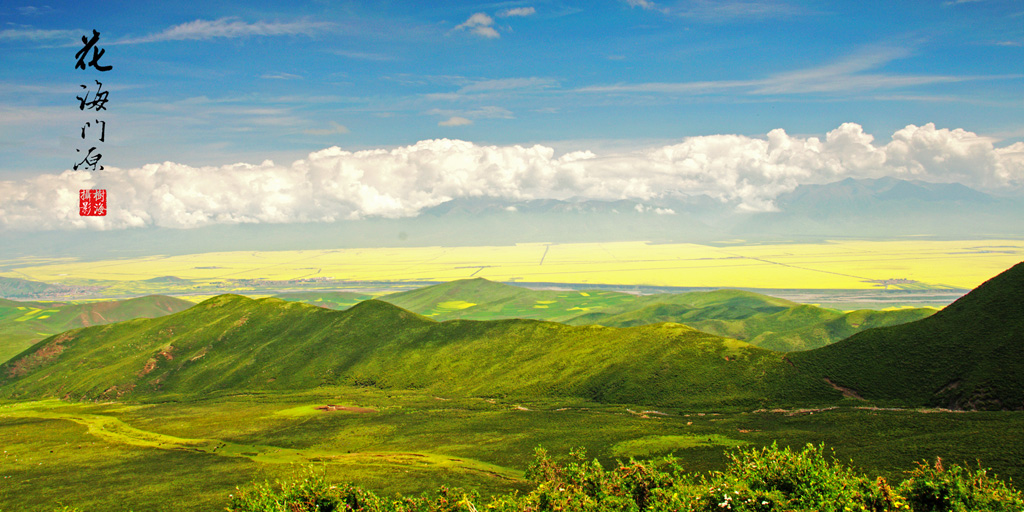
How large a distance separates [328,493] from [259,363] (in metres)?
135

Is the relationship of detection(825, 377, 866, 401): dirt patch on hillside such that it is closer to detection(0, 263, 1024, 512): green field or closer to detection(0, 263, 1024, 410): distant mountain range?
detection(0, 263, 1024, 410): distant mountain range

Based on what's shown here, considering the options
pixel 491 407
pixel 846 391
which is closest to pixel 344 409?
pixel 491 407

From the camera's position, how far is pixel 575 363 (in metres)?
146

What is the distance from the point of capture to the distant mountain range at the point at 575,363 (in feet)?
342

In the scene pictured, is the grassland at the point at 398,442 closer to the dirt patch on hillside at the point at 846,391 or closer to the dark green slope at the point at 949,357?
the dirt patch on hillside at the point at 846,391

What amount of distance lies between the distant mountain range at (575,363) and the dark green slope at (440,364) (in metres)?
0.47

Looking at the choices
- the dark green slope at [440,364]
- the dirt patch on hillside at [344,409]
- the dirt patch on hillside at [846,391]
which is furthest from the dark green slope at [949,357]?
the dirt patch on hillside at [344,409]

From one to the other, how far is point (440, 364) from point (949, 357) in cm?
11998

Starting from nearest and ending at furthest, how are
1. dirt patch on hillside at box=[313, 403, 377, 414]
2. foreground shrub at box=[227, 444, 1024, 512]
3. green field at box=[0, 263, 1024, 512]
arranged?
1. foreground shrub at box=[227, 444, 1024, 512]
2. green field at box=[0, 263, 1024, 512]
3. dirt patch on hillside at box=[313, 403, 377, 414]

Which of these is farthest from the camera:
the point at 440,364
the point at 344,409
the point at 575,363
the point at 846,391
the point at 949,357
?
the point at 440,364

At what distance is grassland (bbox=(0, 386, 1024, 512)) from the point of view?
75.0 metres

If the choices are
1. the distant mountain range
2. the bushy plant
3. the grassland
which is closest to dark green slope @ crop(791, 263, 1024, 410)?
the distant mountain range

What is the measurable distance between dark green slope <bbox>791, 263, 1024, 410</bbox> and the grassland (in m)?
11.6

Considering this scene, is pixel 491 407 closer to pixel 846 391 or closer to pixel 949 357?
pixel 846 391
